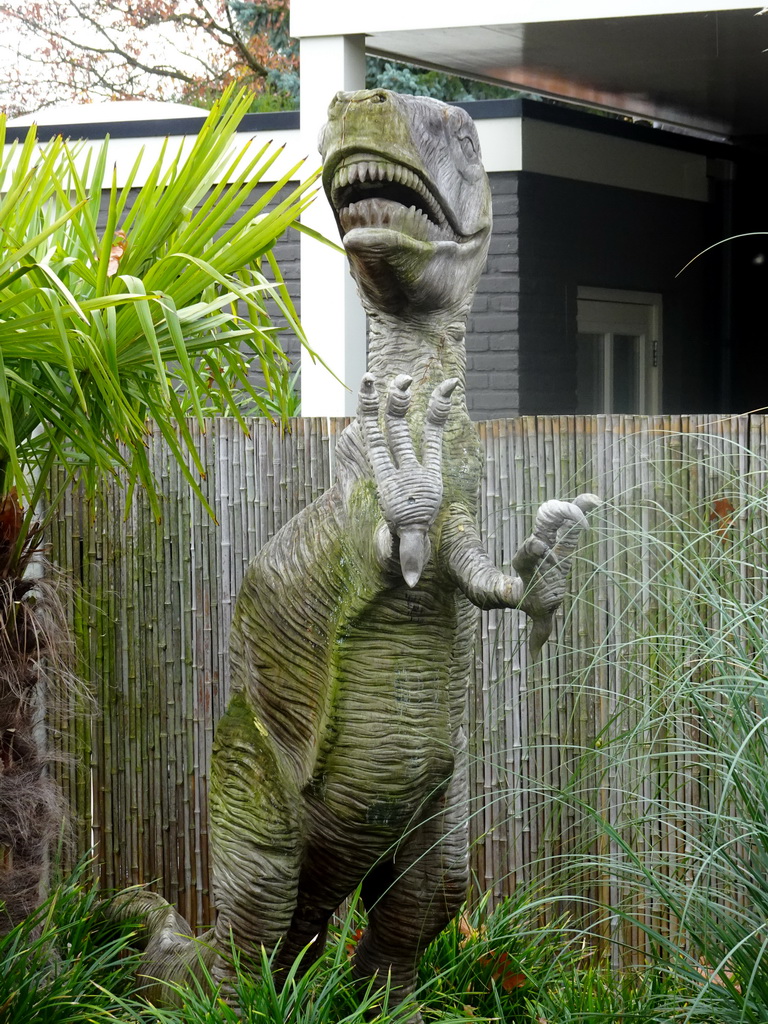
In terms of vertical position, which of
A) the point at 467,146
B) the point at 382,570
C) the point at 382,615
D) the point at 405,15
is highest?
the point at 405,15

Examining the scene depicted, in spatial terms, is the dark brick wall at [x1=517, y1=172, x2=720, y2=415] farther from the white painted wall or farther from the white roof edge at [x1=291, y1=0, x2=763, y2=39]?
the white roof edge at [x1=291, y1=0, x2=763, y2=39]

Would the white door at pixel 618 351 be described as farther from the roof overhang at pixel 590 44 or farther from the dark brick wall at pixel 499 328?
the roof overhang at pixel 590 44

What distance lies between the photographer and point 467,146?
3045mm

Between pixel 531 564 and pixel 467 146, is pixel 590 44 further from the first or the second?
pixel 531 564

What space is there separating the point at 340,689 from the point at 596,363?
6.25m

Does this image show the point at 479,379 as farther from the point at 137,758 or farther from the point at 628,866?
the point at 628,866

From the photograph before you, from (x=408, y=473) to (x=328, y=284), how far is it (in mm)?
3729

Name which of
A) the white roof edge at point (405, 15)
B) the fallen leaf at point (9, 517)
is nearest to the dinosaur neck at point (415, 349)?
the fallen leaf at point (9, 517)

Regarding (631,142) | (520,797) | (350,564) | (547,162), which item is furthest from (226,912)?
(631,142)

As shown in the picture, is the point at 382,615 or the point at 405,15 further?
the point at 405,15

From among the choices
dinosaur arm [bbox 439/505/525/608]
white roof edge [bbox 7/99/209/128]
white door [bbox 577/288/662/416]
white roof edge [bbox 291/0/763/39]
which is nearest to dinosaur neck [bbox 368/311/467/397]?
dinosaur arm [bbox 439/505/525/608]

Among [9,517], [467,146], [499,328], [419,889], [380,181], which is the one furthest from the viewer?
[499,328]

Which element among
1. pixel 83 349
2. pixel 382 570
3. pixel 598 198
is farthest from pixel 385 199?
pixel 598 198

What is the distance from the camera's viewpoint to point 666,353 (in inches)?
375
